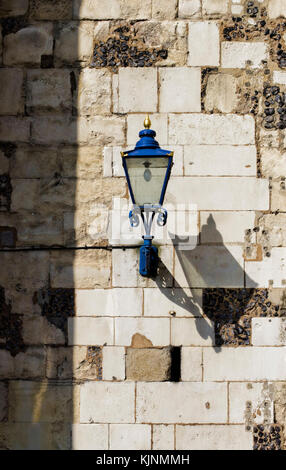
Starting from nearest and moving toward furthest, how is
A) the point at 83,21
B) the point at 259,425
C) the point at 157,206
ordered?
1. the point at 157,206
2. the point at 259,425
3. the point at 83,21

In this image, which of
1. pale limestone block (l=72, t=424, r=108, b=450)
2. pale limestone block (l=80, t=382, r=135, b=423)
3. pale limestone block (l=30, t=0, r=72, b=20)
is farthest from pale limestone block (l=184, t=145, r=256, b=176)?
pale limestone block (l=72, t=424, r=108, b=450)

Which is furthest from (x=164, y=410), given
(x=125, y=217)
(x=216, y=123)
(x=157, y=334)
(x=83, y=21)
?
(x=83, y=21)

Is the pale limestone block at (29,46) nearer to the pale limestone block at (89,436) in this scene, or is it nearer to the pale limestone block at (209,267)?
the pale limestone block at (209,267)

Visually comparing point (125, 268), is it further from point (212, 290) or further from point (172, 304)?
point (212, 290)

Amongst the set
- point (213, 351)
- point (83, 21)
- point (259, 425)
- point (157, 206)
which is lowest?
point (259, 425)

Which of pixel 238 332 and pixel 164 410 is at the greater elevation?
pixel 238 332

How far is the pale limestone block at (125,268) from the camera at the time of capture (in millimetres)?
4168

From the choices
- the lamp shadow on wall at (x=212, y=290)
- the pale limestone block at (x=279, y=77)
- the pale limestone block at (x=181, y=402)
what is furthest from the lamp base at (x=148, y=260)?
the pale limestone block at (x=279, y=77)

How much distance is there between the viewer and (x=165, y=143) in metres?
4.27

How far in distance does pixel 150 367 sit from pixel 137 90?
2.05 meters

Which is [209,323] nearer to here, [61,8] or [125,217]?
[125,217]

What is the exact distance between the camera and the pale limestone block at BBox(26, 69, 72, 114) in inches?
169

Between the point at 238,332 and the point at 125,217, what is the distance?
3.86ft

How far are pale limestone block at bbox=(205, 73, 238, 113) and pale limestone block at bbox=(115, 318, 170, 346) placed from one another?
1.64m
